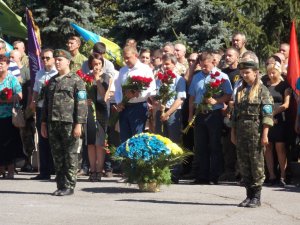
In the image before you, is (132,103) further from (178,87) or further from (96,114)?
(96,114)

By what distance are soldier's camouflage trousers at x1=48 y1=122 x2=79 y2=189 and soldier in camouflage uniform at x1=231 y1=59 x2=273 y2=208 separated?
2.31 meters

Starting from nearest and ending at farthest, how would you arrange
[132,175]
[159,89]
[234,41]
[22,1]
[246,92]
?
[246,92], [132,175], [159,89], [234,41], [22,1]

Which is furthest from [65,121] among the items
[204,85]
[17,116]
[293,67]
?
[293,67]

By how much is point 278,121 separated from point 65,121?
3.75 m

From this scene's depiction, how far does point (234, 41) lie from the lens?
1669cm

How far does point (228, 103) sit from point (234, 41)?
1.48 m

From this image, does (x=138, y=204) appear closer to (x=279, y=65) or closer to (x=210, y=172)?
(x=210, y=172)

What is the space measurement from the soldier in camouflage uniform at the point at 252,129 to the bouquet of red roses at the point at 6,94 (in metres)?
4.94

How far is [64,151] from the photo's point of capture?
1338 cm

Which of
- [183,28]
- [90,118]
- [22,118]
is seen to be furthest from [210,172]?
[183,28]

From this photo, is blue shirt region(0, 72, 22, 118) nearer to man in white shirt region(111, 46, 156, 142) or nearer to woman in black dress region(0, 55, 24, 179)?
woman in black dress region(0, 55, 24, 179)

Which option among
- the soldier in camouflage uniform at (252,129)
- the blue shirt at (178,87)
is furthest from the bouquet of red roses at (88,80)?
the soldier in camouflage uniform at (252,129)

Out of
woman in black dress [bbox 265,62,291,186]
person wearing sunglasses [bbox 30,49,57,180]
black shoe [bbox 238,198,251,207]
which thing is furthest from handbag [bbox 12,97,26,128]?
black shoe [bbox 238,198,251,207]

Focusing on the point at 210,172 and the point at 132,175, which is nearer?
the point at 132,175
